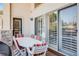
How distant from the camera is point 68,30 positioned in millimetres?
4359

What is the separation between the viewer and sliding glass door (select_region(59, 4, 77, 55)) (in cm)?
404

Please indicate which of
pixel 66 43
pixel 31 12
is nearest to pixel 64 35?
pixel 66 43

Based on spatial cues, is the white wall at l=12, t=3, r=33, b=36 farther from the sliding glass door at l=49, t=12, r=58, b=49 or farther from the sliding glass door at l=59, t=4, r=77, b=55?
the sliding glass door at l=59, t=4, r=77, b=55

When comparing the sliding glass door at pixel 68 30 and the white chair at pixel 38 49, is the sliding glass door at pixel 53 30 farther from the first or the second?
the white chair at pixel 38 49

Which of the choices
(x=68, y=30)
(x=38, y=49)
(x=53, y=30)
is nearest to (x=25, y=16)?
(x=53, y=30)

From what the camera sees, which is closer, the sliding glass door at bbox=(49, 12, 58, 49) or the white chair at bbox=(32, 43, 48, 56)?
the white chair at bbox=(32, 43, 48, 56)

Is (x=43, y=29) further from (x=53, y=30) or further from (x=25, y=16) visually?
(x=25, y=16)

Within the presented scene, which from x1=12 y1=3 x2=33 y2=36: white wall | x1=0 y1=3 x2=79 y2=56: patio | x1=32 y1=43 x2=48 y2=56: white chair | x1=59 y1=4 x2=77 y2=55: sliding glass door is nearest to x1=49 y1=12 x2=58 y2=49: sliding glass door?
x1=0 y1=3 x2=79 y2=56: patio

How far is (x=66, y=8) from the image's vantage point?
14.4 feet

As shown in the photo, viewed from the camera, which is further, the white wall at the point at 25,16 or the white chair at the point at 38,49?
the white wall at the point at 25,16

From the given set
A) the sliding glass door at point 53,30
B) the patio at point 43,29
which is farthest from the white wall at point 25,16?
the sliding glass door at point 53,30

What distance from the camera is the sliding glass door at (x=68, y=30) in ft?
13.2

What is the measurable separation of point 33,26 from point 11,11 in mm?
1686

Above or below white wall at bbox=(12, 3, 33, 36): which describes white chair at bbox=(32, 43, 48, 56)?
below
